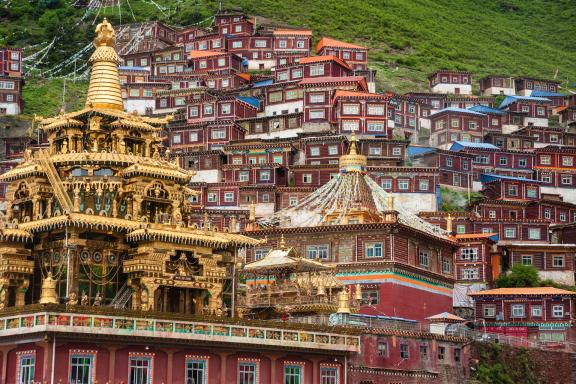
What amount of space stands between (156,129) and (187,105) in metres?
76.8

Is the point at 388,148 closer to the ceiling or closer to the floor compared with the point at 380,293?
closer to the ceiling

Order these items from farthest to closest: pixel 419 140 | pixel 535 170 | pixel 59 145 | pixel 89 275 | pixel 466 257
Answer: pixel 419 140
pixel 535 170
pixel 466 257
pixel 59 145
pixel 89 275

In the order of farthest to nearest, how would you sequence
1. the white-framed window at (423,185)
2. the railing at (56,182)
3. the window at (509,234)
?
the white-framed window at (423,185) < the window at (509,234) < the railing at (56,182)

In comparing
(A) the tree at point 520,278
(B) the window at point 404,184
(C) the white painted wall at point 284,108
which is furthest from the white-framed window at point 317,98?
(A) the tree at point 520,278

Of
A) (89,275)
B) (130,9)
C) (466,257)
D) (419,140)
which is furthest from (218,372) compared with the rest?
(130,9)

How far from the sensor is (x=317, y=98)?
126 metres

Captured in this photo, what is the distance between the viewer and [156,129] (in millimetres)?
54156

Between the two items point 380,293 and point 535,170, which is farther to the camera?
point 535,170

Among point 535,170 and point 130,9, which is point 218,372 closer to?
point 535,170

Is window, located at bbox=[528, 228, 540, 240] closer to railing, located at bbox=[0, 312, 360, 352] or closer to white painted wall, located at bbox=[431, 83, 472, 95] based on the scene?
white painted wall, located at bbox=[431, 83, 472, 95]

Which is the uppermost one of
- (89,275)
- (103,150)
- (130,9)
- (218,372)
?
(130,9)

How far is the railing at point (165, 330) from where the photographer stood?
45156 millimetres

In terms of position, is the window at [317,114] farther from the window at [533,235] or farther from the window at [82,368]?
the window at [82,368]

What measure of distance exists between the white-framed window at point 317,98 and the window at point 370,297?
54388 mm
